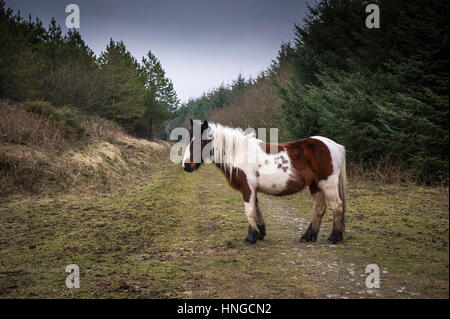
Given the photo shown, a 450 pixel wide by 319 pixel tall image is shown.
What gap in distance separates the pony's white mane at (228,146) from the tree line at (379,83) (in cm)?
552

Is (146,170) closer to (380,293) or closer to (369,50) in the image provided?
(369,50)

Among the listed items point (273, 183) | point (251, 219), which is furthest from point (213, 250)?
point (273, 183)

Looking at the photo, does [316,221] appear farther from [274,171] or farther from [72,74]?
[72,74]

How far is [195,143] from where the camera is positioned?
4.66 m

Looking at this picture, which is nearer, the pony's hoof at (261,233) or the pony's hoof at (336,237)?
the pony's hoof at (336,237)

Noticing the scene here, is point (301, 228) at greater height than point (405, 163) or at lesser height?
lesser

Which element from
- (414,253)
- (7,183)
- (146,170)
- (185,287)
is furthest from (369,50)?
(7,183)

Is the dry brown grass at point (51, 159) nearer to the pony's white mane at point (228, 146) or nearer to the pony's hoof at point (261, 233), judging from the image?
the pony's white mane at point (228, 146)

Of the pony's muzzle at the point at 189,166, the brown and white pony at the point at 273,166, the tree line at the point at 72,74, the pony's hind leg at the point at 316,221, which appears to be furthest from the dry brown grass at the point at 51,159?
the pony's hind leg at the point at 316,221

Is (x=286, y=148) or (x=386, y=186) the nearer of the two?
(x=286, y=148)

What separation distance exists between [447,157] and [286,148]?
5.66 meters

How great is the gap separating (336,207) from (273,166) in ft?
4.23

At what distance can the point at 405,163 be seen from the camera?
8.49 meters

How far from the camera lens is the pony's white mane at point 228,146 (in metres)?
4.66
